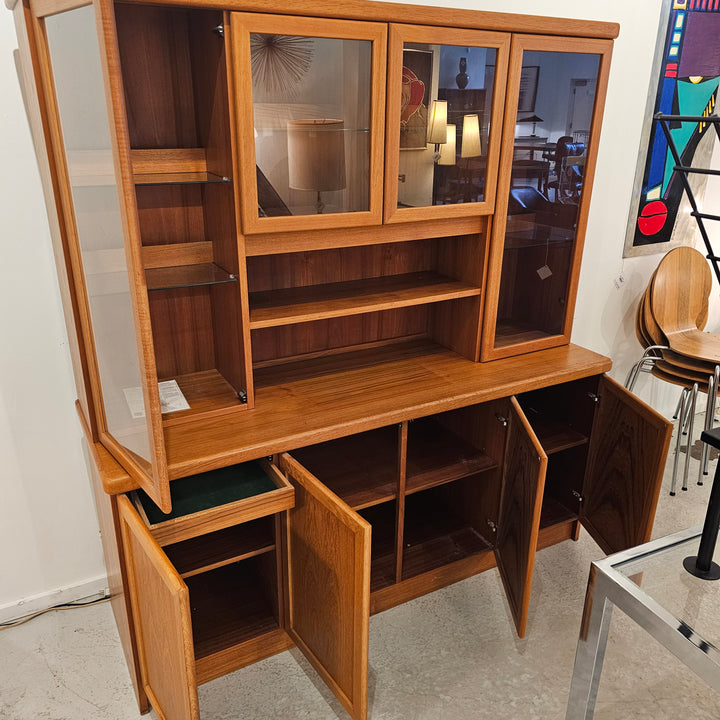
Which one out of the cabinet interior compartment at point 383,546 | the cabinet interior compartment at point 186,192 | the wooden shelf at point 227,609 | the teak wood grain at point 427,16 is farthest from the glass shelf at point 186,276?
the wooden shelf at point 227,609

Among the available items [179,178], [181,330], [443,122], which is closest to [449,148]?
[443,122]

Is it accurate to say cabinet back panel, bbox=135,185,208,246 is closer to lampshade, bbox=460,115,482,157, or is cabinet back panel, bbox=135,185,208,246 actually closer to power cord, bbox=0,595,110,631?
lampshade, bbox=460,115,482,157

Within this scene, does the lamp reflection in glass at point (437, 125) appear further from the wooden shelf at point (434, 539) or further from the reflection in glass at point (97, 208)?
the wooden shelf at point (434, 539)

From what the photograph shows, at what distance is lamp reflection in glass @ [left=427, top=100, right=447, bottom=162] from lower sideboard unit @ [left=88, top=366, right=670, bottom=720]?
0.77 metres

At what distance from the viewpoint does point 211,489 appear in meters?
1.62

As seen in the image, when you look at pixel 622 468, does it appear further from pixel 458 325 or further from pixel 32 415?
pixel 32 415

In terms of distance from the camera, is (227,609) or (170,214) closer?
(170,214)

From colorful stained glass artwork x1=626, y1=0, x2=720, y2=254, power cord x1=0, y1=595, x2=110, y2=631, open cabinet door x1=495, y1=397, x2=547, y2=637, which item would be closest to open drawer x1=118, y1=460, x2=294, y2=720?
power cord x1=0, y1=595, x2=110, y2=631

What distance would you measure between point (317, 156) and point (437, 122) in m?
0.36

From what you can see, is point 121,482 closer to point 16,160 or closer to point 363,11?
point 16,160

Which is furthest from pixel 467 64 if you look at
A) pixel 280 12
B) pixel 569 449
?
pixel 569 449

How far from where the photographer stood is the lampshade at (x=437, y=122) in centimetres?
173

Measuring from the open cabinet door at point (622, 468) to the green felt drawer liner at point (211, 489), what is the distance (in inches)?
44.3

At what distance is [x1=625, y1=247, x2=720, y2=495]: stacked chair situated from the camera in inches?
100
